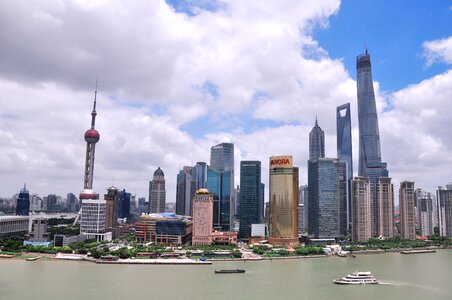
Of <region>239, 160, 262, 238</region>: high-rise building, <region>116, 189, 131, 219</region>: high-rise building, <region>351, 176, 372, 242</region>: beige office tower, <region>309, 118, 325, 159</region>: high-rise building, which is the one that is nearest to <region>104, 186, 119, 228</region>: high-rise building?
<region>239, 160, 262, 238</region>: high-rise building

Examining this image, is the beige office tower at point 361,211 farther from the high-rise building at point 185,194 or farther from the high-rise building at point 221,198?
the high-rise building at point 185,194

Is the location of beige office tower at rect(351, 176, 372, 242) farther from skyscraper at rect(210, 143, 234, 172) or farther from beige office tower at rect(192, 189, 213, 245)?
skyscraper at rect(210, 143, 234, 172)

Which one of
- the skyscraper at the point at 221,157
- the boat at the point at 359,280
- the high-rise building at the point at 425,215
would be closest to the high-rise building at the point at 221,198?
the skyscraper at the point at 221,157

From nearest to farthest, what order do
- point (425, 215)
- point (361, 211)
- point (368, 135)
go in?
1. point (361, 211)
2. point (425, 215)
3. point (368, 135)

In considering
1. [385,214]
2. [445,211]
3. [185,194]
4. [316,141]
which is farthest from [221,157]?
[445,211]

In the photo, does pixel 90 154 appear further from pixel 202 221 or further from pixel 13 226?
pixel 202 221

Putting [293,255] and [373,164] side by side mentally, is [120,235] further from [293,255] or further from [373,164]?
[373,164]

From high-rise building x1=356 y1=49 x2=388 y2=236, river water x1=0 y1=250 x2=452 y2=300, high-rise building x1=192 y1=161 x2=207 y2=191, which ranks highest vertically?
high-rise building x1=356 y1=49 x2=388 y2=236

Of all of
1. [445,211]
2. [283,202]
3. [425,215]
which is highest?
[283,202]
